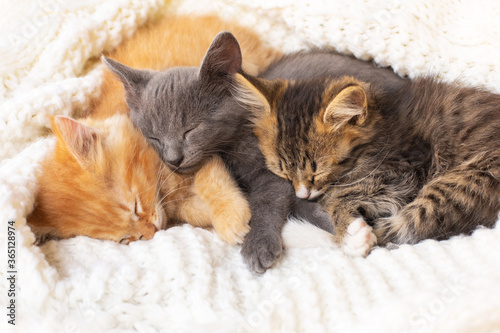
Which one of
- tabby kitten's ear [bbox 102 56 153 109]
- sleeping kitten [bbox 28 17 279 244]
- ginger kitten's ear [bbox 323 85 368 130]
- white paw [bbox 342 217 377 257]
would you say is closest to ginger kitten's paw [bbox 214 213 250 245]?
sleeping kitten [bbox 28 17 279 244]

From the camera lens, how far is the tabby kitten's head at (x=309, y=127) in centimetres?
136

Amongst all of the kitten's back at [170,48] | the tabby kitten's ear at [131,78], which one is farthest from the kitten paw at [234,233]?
the kitten's back at [170,48]

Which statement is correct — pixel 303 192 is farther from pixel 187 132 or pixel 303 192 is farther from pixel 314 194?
pixel 187 132

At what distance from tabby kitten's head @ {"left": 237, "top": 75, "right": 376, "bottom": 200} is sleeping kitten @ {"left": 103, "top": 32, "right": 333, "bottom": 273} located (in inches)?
2.5

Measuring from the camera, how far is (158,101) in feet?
4.96

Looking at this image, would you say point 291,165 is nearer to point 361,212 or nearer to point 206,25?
point 361,212

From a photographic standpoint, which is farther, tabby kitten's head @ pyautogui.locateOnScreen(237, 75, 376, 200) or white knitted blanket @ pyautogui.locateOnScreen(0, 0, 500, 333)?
tabby kitten's head @ pyautogui.locateOnScreen(237, 75, 376, 200)

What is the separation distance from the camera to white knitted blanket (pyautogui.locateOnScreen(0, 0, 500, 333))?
103 centimetres

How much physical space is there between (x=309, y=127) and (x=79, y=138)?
2.56 feet

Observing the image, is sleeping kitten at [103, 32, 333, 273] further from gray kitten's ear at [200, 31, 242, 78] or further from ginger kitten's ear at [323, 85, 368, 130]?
ginger kitten's ear at [323, 85, 368, 130]

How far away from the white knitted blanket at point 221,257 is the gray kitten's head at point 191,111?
0.91 ft

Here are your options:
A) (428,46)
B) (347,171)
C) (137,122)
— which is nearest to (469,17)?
(428,46)

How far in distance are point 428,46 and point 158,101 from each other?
1.17 meters

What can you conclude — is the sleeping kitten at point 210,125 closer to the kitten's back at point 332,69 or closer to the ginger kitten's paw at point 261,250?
the ginger kitten's paw at point 261,250
